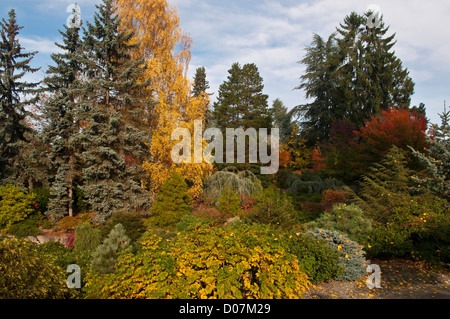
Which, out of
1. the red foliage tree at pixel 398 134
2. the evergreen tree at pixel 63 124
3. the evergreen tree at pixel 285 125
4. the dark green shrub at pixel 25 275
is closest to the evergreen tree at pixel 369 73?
the evergreen tree at pixel 285 125

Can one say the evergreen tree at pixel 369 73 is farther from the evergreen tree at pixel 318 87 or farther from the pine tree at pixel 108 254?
the pine tree at pixel 108 254

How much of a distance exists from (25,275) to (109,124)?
23.9ft

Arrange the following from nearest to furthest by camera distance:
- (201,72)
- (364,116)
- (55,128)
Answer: (55,128) < (364,116) < (201,72)

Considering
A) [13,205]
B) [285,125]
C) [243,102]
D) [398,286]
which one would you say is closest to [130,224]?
[398,286]

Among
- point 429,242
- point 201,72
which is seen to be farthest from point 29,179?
point 201,72

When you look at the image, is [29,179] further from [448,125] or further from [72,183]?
[448,125]

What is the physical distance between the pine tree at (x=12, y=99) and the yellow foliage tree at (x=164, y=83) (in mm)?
4687

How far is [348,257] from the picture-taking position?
4617 millimetres

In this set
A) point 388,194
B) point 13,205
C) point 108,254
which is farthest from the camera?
point 13,205

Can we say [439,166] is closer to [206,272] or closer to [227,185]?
[227,185]

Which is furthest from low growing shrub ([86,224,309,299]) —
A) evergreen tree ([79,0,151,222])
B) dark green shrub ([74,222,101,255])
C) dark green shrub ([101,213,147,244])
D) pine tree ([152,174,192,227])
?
evergreen tree ([79,0,151,222])

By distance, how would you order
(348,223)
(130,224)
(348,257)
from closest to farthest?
(348,257)
(348,223)
(130,224)

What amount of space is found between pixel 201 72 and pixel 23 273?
27.3 meters
